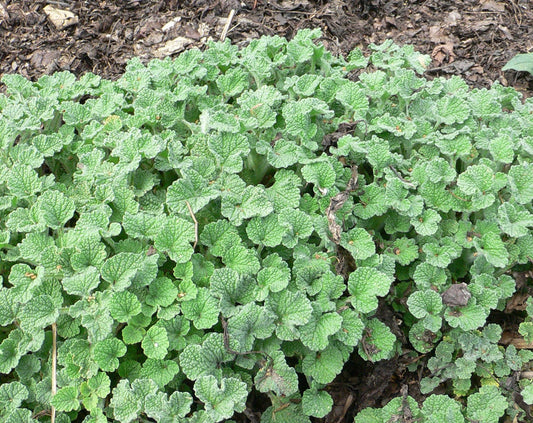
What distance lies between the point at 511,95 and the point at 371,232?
1.38 metres

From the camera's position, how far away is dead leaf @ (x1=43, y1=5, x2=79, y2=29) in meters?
4.36

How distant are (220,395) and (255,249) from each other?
2.20 ft

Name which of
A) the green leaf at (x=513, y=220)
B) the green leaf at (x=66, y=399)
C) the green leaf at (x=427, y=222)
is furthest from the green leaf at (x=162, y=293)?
the green leaf at (x=513, y=220)

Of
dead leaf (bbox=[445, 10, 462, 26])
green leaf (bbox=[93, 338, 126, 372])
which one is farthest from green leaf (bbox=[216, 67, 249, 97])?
dead leaf (bbox=[445, 10, 462, 26])

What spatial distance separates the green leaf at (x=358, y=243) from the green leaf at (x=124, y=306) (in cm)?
91

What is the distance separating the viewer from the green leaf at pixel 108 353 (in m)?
2.01

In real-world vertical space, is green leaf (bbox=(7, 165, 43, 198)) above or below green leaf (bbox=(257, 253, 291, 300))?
above

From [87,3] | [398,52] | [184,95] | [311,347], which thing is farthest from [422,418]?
[87,3]

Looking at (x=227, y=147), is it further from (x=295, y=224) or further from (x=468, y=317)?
(x=468, y=317)

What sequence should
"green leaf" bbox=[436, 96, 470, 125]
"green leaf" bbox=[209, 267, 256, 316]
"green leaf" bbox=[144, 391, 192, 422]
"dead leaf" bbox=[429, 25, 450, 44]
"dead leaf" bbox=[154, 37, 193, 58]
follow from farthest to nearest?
"dead leaf" bbox=[429, 25, 450, 44] < "dead leaf" bbox=[154, 37, 193, 58] < "green leaf" bbox=[436, 96, 470, 125] < "green leaf" bbox=[209, 267, 256, 316] < "green leaf" bbox=[144, 391, 192, 422]

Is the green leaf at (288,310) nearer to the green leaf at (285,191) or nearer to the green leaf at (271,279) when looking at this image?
the green leaf at (271,279)

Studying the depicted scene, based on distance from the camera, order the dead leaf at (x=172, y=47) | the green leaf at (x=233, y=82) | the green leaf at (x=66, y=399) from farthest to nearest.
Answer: the dead leaf at (x=172, y=47) < the green leaf at (x=233, y=82) < the green leaf at (x=66, y=399)

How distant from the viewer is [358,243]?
2.35m

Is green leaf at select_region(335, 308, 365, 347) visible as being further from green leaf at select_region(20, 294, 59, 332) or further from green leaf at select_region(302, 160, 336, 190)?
green leaf at select_region(20, 294, 59, 332)
